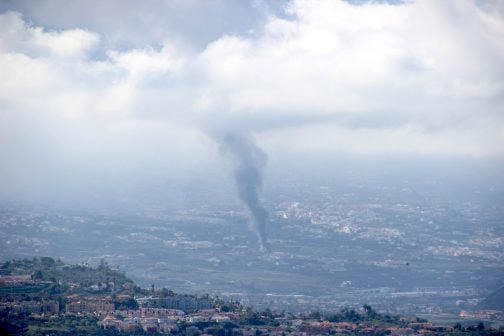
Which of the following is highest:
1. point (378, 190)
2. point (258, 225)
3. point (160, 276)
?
point (378, 190)

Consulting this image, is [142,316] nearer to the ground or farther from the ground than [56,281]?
nearer to the ground

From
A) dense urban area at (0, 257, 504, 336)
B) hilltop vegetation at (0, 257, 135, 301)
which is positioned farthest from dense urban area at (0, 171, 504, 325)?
hilltop vegetation at (0, 257, 135, 301)

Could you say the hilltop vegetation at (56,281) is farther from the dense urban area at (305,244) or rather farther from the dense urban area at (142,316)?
the dense urban area at (305,244)

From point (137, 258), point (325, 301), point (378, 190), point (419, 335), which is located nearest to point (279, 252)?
point (137, 258)

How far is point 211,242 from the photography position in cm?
7144

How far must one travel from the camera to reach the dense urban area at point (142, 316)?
3634 centimetres

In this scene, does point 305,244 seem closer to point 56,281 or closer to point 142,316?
point 56,281

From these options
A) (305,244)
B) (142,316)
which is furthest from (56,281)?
(305,244)

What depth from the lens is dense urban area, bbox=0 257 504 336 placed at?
3634 centimetres

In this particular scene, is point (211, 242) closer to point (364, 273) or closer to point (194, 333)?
point (364, 273)

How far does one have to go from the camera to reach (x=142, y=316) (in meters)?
38.7

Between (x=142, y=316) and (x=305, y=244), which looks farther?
(x=305, y=244)

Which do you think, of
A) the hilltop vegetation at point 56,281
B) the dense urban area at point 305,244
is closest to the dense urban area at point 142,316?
the hilltop vegetation at point 56,281

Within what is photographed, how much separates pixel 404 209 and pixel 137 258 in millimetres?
24986
